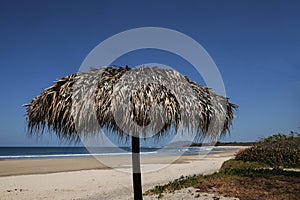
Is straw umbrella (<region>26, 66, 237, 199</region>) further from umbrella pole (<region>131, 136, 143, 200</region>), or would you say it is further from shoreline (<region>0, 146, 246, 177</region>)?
shoreline (<region>0, 146, 246, 177</region>)

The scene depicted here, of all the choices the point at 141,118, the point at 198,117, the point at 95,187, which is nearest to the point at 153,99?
the point at 141,118

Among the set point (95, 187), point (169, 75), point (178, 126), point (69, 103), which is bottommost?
point (95, 187)

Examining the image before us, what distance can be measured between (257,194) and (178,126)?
485 centimetres

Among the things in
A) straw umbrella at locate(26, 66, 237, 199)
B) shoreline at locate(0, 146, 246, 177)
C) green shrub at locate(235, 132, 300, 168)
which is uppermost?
straw umbrella at locate(26, 66, 237, 199)

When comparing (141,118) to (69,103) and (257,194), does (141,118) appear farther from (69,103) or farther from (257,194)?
(257,194)

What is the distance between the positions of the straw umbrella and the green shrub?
14.2m

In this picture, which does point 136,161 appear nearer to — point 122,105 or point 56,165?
point 122,105

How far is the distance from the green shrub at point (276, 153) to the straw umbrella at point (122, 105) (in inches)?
561

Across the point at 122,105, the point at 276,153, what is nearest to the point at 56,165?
the point at 276,153

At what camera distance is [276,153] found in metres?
19.1

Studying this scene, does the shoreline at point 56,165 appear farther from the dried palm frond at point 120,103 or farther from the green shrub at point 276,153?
the dried palm frond at point 120,103

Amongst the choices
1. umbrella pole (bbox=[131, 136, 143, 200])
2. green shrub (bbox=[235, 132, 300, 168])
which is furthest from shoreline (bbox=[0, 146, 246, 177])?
umbrella pole (bbox=[131, 136, 143, 200])

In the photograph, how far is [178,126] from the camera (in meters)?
5.55

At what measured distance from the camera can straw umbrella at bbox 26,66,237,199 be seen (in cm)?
525
